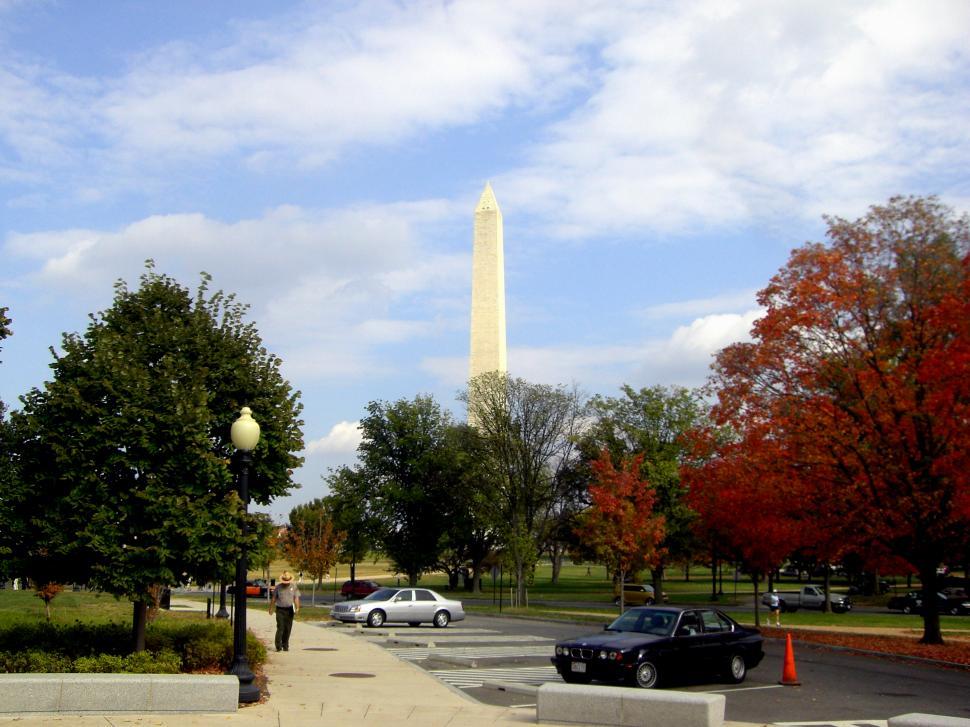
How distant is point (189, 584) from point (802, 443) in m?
17.4

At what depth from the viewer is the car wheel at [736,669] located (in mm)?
17547

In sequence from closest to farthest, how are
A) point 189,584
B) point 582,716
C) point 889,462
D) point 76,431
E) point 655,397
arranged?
point 582,716 → point 76,431 → point 189,584 → point 889,462 → point 655,397

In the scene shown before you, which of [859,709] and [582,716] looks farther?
[859,709]

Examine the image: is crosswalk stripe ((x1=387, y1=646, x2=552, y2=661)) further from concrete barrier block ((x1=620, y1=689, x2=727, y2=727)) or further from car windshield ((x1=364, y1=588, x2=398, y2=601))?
concrete barrier block ((x1=620, y1=689, x2=727, y2=727))

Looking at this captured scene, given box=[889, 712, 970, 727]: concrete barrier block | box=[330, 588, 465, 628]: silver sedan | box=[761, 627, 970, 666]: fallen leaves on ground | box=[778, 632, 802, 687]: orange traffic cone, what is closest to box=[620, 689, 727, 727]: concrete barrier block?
box=[889, 712, 970, 727]: concrete barrier block

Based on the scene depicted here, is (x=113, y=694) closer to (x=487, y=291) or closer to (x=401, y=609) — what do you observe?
(x=401, y=609)

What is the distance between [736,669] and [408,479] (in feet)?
179

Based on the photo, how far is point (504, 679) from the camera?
58.6 feet

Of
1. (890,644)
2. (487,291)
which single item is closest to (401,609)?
(890,644)

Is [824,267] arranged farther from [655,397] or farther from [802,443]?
[655,397]

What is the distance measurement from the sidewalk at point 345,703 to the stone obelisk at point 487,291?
34.6 meters

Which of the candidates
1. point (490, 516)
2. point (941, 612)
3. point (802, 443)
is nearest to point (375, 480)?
point (490, 516)

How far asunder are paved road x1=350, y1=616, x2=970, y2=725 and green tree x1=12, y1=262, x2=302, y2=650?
5251mm

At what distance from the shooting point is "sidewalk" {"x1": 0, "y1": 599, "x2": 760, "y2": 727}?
1184cm
